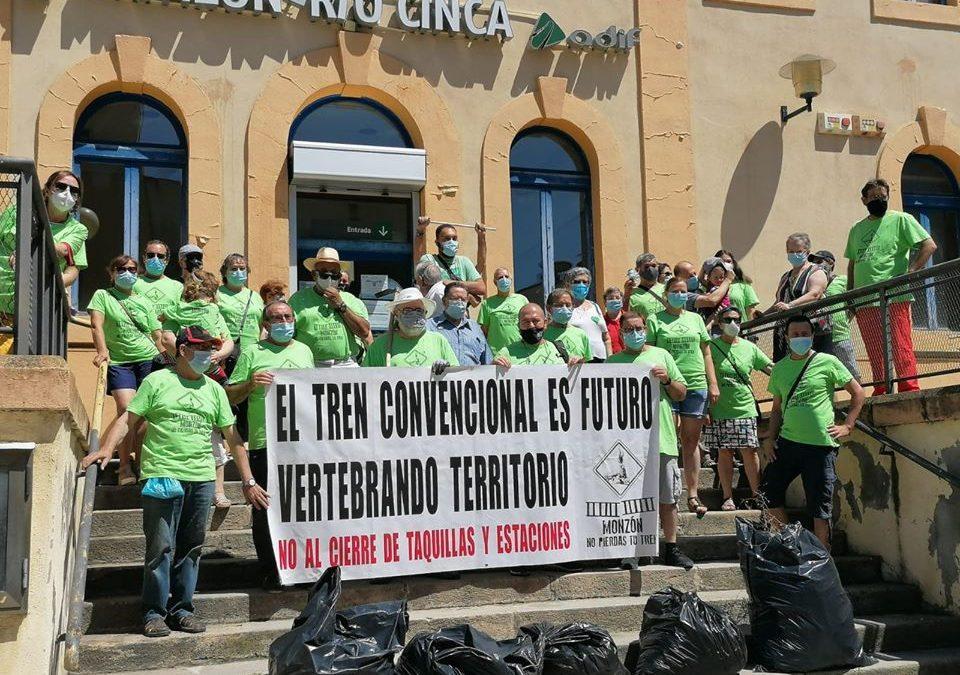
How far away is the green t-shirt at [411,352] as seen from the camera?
25.2ft

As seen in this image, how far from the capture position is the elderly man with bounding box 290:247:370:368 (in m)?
8.16

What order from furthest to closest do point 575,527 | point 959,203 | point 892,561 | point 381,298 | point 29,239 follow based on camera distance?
point 959,203
point 381,298
point 892,561
point 575,527
point 29,239

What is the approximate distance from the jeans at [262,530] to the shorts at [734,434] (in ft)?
12.4

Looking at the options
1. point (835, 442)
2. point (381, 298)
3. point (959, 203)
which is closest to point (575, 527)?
point (835, 442)

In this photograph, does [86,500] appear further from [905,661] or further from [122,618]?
[905,661]

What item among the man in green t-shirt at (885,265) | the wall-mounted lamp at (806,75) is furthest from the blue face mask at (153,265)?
the wall-mounted lamp at (806,75)

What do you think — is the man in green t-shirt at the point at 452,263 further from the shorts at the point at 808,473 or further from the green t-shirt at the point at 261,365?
the shorts at the point at 808,473

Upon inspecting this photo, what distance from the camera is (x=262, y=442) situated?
7.14m

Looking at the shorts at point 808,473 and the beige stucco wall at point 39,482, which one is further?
the shorts at point 808,473

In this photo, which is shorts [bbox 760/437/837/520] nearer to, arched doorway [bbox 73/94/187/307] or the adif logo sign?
the adif logo sign

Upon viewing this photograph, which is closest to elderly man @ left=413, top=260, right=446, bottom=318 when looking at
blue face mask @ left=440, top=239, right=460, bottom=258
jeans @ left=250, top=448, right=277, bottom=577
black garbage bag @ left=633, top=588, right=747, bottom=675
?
blue face mask @ left=440, top=239, right=460, bottom=258

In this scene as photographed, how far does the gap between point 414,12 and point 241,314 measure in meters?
4.73

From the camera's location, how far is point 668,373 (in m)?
8.05

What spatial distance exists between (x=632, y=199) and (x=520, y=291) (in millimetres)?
1723
